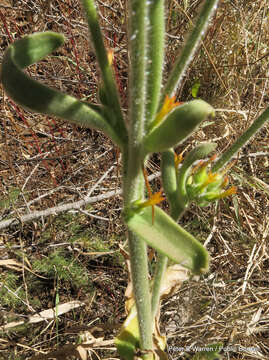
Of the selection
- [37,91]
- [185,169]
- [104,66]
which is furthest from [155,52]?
[185,169]

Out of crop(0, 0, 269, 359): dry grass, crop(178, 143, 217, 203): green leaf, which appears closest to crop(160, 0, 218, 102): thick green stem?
crop(178, 143, 217, 203): green leaf

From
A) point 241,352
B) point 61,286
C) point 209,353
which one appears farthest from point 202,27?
point 61,286

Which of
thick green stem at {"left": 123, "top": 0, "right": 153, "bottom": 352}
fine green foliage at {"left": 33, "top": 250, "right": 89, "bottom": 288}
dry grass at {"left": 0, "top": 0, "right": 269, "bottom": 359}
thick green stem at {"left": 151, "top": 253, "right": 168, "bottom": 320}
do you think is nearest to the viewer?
thick green stem at {"left": 123, "top": 0, "right": 153, "bottom": 352}

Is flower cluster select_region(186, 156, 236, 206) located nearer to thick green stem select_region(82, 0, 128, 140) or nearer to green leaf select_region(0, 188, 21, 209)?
thick green stem select_region(82, 0, 128, 140)

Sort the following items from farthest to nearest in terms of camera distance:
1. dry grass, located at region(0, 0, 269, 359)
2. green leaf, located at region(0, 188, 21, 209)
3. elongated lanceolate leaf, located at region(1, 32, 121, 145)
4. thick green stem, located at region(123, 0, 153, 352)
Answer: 1. green leaf, located at region(0, 188, 21, 209)
2. dry grass, located at region(0, 0, 269, 359)
3. elongated lanceolate leaf, located at region(1, 32, 121, 145)
4. thick green stem, located at region(123, 0, 153, 352)

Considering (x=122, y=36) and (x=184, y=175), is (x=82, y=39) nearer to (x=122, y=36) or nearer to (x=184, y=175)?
(x=122, y=36)

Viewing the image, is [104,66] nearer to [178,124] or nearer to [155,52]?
[155,52]
